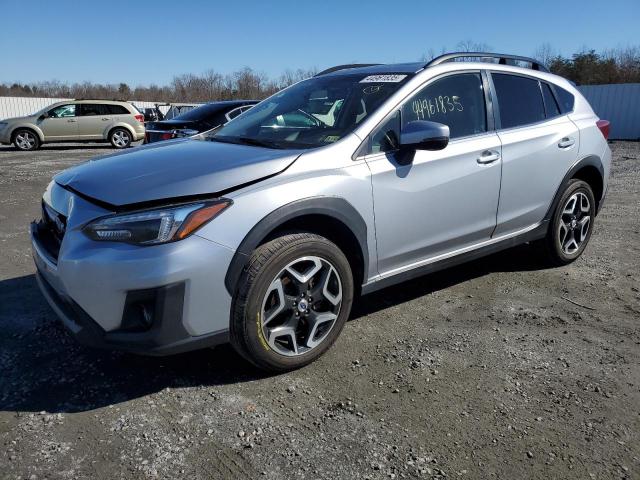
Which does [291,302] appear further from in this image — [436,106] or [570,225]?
[570,225]

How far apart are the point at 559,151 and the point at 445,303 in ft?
5.35

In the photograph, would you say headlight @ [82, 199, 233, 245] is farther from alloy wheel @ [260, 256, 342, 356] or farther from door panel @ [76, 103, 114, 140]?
door panel @ [76, 103, 114, 140]

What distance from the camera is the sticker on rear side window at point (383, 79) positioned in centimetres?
354

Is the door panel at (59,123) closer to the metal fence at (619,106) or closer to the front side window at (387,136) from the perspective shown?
the metal fence at (619,106)

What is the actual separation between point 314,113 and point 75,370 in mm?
2167

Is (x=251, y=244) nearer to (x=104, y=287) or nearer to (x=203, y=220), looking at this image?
(x=203, y=220)

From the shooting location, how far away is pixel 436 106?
11.8 feet

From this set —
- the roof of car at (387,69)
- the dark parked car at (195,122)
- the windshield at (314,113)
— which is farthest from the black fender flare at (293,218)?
the dark parked car at (195,122)

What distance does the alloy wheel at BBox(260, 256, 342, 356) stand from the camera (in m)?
2.80

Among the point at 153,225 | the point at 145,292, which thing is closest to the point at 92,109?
the point at 153,225

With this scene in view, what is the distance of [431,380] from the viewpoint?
9.52 feet

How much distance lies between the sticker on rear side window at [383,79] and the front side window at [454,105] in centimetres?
18

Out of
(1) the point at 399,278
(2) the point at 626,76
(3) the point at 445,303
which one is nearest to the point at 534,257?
(3) the point at 445,303

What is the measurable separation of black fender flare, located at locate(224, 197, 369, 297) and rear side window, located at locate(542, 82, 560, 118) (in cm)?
241
